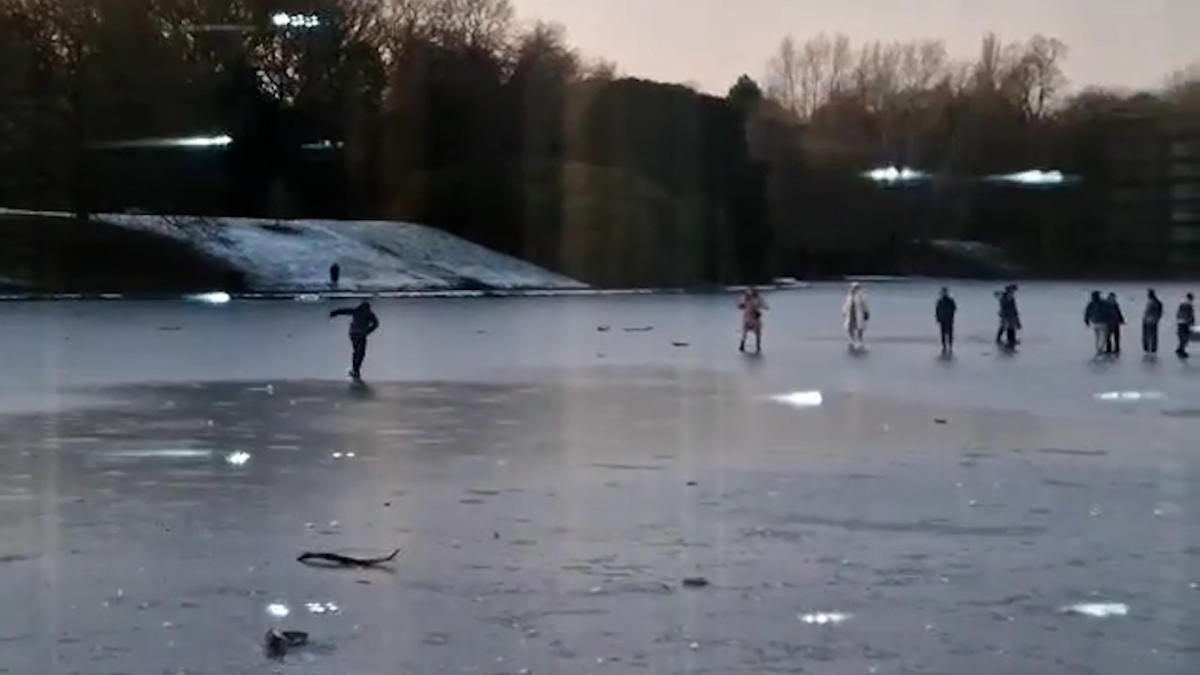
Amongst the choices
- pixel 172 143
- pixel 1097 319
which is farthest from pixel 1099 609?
pixel 172 143

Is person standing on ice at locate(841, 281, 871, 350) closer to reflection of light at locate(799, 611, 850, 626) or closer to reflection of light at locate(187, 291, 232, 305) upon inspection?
reflection of light at locate(187, 291, 232, 305)

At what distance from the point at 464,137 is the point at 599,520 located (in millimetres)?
72778

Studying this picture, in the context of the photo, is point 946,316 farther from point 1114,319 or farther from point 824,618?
point 824,618

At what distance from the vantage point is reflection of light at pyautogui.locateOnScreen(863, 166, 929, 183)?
191ft

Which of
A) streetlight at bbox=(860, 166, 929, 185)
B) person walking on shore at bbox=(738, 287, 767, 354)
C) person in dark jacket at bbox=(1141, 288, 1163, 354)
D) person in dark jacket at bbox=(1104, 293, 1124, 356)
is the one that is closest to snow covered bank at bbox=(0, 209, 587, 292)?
streetlight at bbox=(860, 166, 929, 185)

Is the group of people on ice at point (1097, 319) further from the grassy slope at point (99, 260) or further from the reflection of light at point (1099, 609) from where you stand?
the grassy slope at point (99, 260)

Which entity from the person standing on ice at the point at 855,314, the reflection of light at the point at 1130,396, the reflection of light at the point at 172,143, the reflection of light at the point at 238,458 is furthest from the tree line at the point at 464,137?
the reflection of light at the point at 238,458

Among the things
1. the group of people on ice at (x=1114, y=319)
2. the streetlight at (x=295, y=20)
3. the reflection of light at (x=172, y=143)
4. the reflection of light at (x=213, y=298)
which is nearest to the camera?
the group of people on ice at (x=1114, y=319)

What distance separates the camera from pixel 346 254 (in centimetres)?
7325

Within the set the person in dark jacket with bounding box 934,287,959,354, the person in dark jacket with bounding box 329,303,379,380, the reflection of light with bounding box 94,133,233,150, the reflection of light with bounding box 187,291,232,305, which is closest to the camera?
the person in dark jacket with bounding box 329,303,379,380

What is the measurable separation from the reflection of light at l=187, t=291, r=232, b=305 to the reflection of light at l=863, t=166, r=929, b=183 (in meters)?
20.1

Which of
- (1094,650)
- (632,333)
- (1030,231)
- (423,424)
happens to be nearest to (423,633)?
(1094,650)

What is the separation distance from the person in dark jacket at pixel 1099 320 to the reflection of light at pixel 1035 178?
22.5 ft

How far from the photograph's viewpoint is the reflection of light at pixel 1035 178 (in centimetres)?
4316
